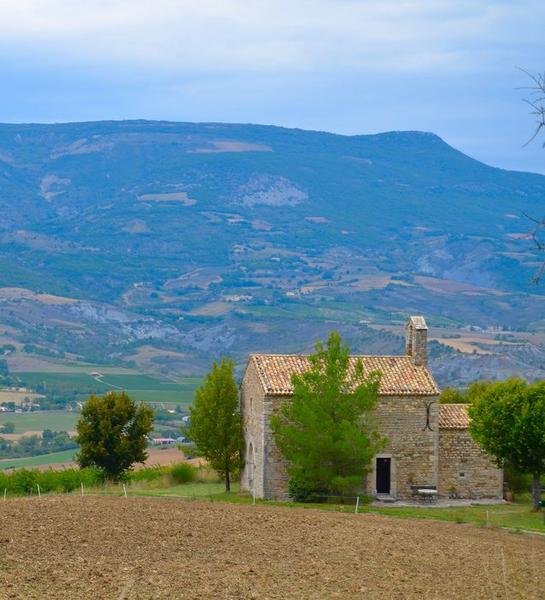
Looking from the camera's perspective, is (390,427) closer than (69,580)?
No

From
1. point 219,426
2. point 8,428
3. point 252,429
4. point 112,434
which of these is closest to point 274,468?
point 252,429

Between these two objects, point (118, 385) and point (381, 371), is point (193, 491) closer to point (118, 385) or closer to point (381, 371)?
point (381, 371)

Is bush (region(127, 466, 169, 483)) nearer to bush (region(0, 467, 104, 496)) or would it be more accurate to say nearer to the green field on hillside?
bush (region(0, 467, 104, 496))

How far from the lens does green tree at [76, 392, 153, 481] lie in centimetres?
4931

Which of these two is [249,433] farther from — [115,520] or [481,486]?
[115,520]

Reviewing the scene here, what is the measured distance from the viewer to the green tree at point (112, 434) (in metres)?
49.3

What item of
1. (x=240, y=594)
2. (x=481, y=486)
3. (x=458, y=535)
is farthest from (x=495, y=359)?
(x=240, y=594)

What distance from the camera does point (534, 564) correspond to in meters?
25.6

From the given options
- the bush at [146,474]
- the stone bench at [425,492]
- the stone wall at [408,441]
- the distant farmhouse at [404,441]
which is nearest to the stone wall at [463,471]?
the distant farmhouse at [404,441]

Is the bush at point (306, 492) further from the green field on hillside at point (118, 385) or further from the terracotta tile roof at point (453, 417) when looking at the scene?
the green field on hillside at point (118, 385)

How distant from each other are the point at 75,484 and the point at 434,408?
507 inches

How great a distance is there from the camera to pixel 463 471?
43.7 metres

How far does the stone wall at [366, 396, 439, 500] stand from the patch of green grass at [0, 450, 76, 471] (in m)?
42.6

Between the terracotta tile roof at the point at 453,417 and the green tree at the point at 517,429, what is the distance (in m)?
2.88
